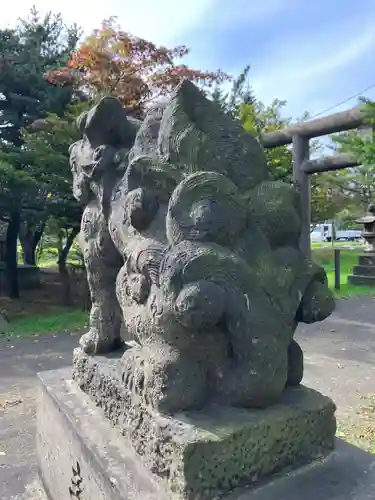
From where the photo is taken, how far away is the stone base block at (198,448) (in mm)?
1182

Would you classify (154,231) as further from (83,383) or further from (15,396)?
(15,396)

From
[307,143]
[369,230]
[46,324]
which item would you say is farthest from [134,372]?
[369,230]

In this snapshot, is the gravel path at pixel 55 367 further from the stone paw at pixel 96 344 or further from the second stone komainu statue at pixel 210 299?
the second stone komainu statue at pixel 210 299

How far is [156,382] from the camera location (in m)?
1.30

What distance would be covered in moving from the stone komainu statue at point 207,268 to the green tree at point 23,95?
18.3ft

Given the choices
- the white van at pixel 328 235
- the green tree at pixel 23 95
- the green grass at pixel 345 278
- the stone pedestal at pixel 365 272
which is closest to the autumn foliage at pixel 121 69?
the green tree at pixel 23 95

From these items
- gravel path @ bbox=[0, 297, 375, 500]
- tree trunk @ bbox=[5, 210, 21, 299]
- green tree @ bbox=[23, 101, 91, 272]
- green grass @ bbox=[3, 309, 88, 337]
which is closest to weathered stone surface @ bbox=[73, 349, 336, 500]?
gravel path @ bbox=[0, 297, 375, 500]

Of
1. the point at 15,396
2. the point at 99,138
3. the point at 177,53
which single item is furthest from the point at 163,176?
the point at 177,53

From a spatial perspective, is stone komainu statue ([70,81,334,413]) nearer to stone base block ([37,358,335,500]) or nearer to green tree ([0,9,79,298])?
stone base block ([37,358,335,500])

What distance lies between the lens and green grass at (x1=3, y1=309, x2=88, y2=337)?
607cm

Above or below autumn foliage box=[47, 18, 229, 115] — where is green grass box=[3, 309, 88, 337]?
below

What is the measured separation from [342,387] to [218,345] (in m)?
2.79

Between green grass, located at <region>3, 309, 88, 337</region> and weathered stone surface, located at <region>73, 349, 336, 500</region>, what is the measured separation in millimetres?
4828

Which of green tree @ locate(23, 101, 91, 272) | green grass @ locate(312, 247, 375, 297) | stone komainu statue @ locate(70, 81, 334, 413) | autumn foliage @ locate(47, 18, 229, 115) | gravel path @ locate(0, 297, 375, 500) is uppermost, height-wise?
autumn foliage @ locate(47, 18, 229, 115)
